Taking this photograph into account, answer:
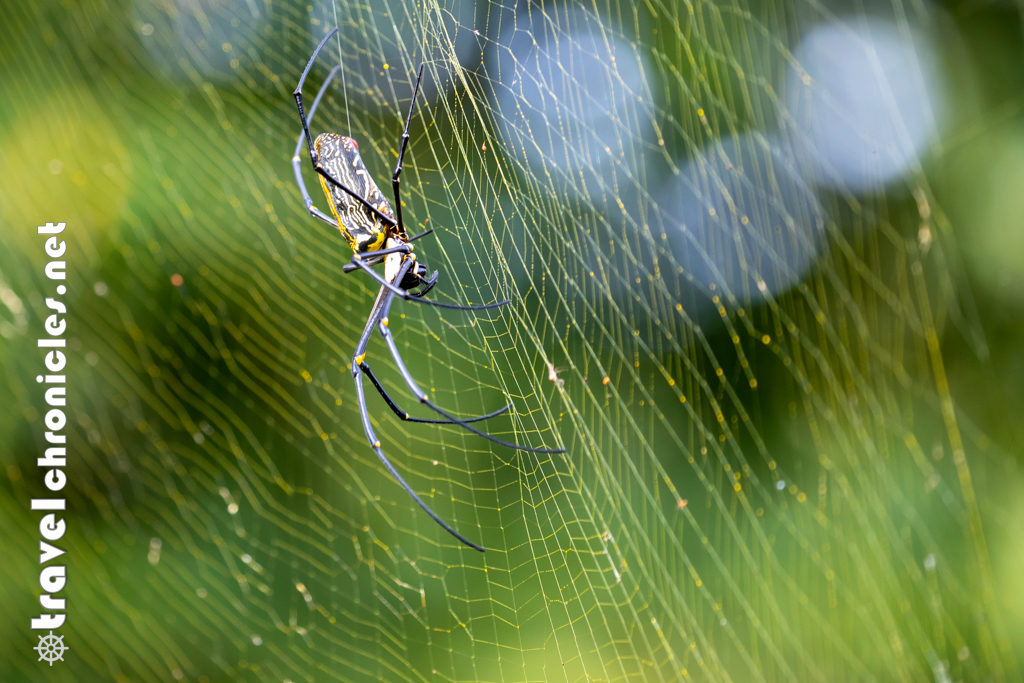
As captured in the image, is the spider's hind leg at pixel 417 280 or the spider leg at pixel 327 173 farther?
the spider's hind leg at pixel 417 280

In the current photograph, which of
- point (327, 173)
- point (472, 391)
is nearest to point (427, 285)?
point (327, 173)

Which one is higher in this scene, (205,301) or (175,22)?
(175,22)

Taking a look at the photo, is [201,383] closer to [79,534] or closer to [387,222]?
[79,534]

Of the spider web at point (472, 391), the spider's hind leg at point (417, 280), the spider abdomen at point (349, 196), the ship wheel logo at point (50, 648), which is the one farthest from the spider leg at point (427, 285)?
the ship wheel logo at point (50, 648)

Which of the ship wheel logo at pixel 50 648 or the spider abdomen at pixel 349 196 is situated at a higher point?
the spider abdomen at pixel 349 196

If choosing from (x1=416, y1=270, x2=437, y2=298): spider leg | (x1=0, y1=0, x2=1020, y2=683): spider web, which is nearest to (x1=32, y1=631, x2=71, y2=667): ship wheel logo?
(x1=0, y1=0, x2=1020, y2=683): spider web

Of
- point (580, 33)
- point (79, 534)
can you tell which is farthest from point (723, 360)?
point (79, 534)

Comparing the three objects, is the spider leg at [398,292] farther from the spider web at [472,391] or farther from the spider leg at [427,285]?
the spider web at [472,391]
